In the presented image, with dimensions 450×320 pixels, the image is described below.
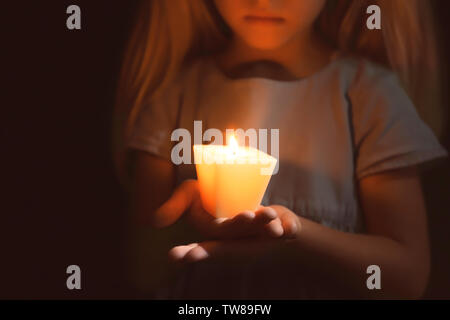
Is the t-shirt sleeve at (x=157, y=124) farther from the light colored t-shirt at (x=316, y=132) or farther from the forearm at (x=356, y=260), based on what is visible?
the forearm at (x=356, y=260)

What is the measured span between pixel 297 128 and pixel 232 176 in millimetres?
160

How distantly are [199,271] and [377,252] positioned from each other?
24 cm

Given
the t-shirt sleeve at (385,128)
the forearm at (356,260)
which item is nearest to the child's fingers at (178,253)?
the forearm at (356,260)

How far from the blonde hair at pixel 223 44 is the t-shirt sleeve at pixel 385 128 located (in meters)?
0.02

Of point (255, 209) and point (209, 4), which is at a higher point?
point (209, 4)

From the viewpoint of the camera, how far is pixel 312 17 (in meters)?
0.88

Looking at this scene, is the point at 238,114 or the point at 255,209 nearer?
the point at 255,209

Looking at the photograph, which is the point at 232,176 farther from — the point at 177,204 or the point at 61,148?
the point at 61,148

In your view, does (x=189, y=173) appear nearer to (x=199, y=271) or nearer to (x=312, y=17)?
(x=199, y=271)

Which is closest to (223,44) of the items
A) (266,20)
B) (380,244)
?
(266,20)

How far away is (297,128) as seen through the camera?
879mm

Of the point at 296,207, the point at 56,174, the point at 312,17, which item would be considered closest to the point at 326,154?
the point at 296,207

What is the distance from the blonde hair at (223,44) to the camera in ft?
2.93
